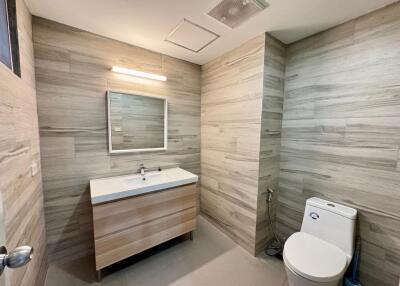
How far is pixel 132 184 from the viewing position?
1.76 meters

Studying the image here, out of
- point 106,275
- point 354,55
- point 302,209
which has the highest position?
point 354,55

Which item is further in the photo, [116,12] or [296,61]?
[296,61]

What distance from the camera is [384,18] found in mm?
1305

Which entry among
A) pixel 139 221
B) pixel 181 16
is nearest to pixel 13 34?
pixel 181 16

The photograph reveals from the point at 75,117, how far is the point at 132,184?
830mm

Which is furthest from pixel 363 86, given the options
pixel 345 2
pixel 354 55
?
pixel 345 2

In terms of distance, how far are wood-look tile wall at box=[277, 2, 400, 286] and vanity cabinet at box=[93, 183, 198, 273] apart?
119cm

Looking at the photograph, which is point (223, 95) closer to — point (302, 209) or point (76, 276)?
point (302, 209)

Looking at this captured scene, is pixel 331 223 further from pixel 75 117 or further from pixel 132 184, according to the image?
pixel 75 117

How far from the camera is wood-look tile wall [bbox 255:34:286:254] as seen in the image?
5.72ft

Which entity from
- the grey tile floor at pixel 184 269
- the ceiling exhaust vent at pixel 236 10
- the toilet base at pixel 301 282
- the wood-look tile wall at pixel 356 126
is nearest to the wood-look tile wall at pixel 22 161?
the grey tile floor at pixel 184 269

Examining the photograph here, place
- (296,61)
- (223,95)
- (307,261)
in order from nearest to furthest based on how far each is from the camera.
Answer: (307,261) → (296,61) → (223,95)

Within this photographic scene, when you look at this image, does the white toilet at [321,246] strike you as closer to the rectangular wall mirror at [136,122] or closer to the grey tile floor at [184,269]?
the grey tile floor at [184,269]

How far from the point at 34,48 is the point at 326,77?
100.0 inches
